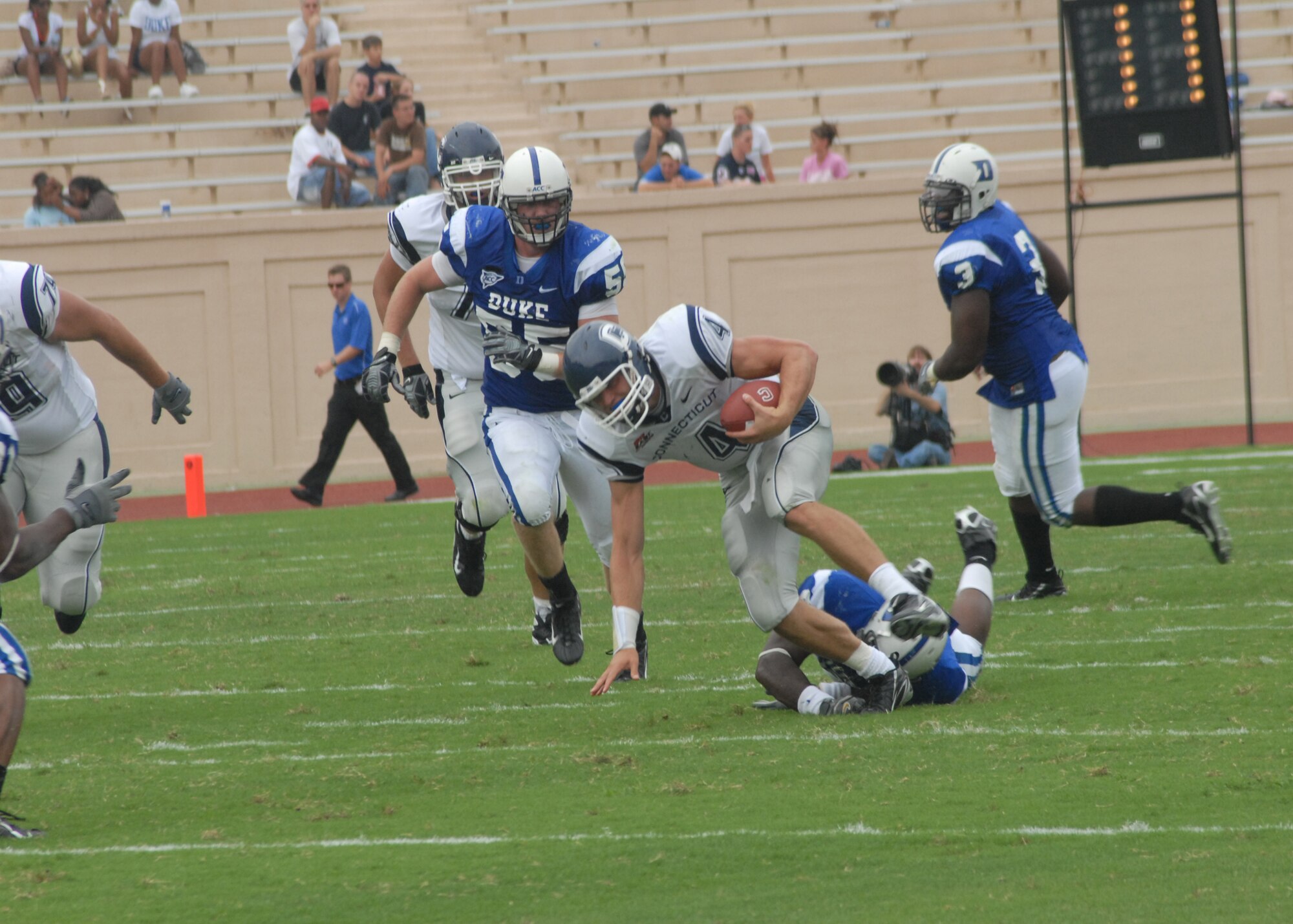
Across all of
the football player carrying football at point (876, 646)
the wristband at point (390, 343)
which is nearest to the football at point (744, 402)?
the football player carrying football at point (876, 646)

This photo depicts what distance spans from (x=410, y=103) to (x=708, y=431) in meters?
11.6

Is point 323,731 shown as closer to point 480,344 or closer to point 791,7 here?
point 480,344

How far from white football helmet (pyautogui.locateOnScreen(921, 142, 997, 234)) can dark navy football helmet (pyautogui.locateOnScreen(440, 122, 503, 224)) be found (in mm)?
1704

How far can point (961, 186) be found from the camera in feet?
22.2

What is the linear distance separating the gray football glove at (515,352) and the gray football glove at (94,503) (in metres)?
1.72

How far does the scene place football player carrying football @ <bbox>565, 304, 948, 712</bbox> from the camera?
180 inches

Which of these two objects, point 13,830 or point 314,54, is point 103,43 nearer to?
point 314,54

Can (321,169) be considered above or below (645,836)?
above

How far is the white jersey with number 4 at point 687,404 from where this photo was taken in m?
4.72

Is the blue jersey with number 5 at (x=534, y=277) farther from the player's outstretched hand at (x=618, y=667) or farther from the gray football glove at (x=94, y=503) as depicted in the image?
the gray football glove at (x=94, y=503)

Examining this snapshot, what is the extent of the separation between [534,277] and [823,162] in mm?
11020

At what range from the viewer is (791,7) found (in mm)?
19516

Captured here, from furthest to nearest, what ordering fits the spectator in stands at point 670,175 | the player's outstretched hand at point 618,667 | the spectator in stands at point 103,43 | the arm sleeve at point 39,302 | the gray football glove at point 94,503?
the spectator in stands at point 103,43
the spectator in stands at point 670,175
the arm sleeve at point 39,302
the player's outstretched hand at point 618,667
the gray football glove at point 94,503

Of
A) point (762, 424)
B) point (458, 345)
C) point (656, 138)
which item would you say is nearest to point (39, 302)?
point (458, 345)
